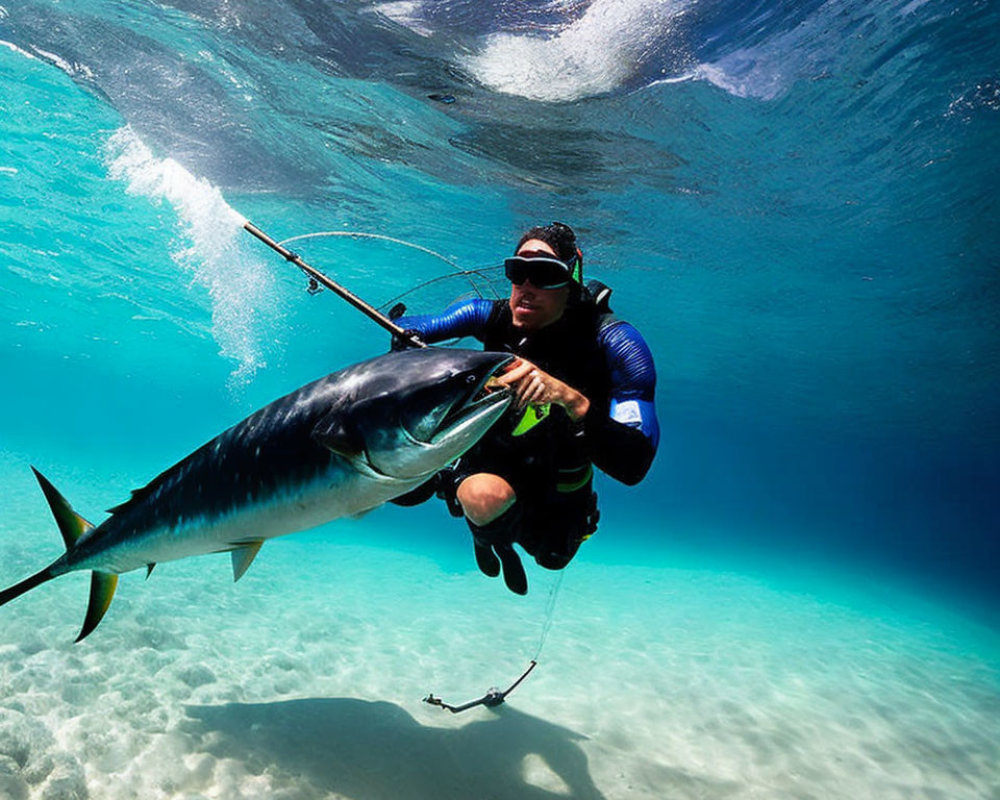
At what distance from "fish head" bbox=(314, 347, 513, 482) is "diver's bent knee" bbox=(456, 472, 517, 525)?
1.61m

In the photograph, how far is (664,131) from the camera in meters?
10.5

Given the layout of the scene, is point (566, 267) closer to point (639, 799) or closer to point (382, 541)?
point (639, 799)

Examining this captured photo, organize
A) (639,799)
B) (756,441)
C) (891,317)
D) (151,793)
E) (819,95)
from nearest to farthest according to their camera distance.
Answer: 1. (151,793)
2. (639,799)
3. (819,95)
4. (891,317)
5. (756,441)

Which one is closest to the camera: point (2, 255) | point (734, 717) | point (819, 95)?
point (734, 717)

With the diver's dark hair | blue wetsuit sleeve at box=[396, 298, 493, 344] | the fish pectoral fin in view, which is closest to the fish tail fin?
the fish pectoral fin

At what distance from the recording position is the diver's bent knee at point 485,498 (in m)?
3.53

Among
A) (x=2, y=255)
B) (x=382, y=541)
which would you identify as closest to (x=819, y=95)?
(x=382, y=541)

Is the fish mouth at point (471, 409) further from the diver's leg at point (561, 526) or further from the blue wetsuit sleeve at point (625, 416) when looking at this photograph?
the diver's leg at point (561, 526)

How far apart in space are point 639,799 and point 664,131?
10.8m

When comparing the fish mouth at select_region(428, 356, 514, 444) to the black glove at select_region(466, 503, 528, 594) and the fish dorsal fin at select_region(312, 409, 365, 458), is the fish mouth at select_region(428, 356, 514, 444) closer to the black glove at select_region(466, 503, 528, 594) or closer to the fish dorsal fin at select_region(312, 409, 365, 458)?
the fish dorsal fin at select_region(312, 409, 365, 458)

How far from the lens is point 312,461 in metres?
2.10

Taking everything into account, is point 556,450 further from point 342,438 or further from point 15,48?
point 15,48

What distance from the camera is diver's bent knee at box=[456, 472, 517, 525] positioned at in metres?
3.53

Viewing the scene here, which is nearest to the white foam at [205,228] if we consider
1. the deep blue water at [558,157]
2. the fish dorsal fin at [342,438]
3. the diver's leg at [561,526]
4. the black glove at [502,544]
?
the deep blue water at [558,157]
